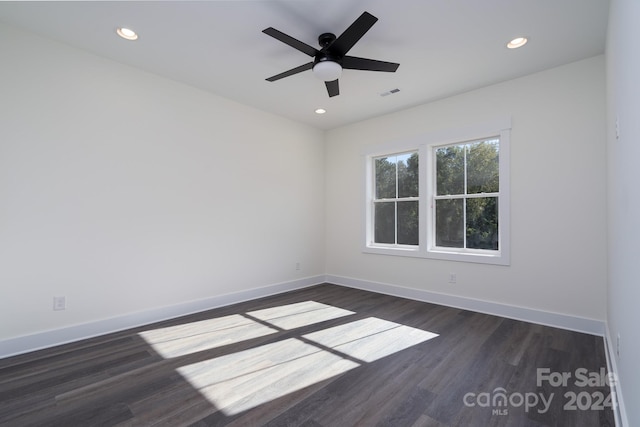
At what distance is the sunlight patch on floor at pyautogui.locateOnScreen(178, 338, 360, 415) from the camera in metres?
1.94

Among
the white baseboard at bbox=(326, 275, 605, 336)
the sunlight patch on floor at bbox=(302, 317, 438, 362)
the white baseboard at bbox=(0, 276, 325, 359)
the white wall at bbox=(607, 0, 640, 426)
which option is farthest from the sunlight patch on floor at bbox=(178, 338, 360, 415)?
the white baseboard at bbox=(326, 275, 605, 336)

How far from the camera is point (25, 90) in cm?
261

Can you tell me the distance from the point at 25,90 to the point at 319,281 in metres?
4.40

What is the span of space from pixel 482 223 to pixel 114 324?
173 inches

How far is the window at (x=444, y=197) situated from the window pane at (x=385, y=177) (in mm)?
16

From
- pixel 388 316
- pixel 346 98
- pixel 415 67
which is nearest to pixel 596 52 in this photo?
pixel 415 67

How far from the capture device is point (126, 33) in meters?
2.66

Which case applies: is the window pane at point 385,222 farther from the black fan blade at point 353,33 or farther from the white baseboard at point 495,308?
the black fan blade at point 353,33

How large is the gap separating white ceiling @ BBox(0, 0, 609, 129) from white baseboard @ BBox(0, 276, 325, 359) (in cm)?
271

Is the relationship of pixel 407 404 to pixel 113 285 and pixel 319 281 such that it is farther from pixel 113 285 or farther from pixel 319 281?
pixel 319 281

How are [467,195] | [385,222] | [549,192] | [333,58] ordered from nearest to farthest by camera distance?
A: [333,58], [549,192], [467,195], [385,222]

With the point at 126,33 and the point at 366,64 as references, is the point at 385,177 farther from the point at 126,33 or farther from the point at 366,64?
the point at 126,33

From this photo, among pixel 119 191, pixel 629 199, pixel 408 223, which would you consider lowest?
pixel 408 223

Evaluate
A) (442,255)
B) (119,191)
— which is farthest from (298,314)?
(119,191)
